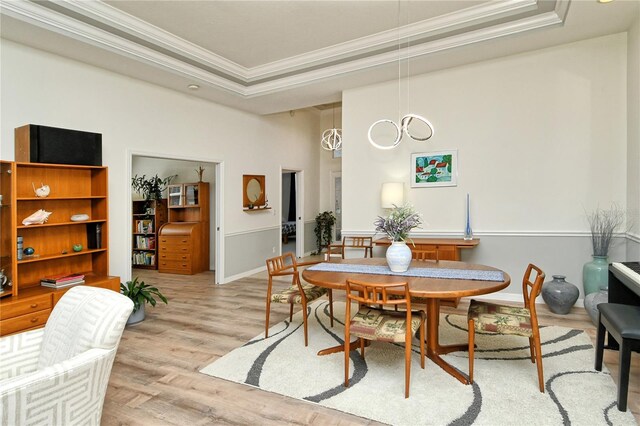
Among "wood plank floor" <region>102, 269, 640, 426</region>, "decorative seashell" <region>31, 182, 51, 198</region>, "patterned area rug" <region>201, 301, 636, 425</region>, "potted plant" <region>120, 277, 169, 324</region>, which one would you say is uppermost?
"decorative seashell" <region>31, 182, 51, 198</region>

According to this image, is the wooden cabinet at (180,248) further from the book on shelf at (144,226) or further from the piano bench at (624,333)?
the piano bench at (624,333)

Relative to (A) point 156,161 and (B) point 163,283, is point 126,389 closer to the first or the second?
(B) point 163,283

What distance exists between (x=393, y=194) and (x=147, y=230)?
498 cm

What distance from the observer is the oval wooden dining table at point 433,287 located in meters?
2.30

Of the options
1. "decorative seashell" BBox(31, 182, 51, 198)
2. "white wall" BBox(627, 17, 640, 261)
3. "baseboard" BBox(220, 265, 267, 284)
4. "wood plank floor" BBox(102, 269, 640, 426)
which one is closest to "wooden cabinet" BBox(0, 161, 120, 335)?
"decorative seashell" BBox(31, 182, 51, 198)

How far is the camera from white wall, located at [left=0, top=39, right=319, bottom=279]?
11.2 ft

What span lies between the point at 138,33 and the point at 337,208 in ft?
19.3

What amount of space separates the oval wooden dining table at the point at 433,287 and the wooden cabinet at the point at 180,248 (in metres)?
4.07

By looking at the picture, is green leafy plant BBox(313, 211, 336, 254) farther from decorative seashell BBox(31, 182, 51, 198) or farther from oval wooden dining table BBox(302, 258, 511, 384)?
decorative seashell BBox(31, 182, 51, 198)

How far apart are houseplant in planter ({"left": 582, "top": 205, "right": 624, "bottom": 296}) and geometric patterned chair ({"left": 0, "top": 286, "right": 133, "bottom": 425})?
4.31 metres

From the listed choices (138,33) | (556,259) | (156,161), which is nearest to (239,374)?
(138,33)

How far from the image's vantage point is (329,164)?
8.66 meters

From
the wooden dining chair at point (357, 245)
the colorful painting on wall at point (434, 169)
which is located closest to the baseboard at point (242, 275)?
the wooden dining chair at point (357, 245)

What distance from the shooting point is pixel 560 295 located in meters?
3.78
